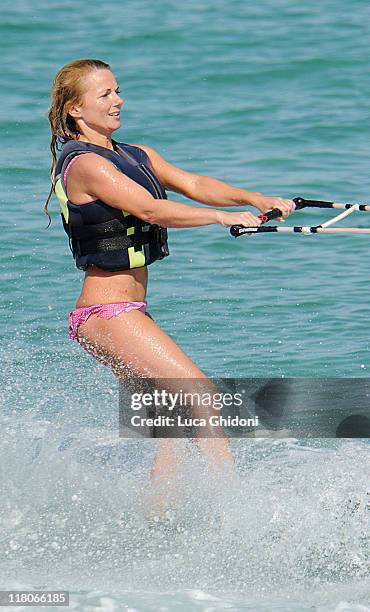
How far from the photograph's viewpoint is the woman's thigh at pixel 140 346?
4855 mm

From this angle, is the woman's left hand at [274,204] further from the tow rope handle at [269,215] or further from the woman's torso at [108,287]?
the woman's torso at [108,287]

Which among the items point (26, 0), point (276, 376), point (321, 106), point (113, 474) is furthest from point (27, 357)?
point (26, 0)

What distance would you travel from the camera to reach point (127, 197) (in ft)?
15.5

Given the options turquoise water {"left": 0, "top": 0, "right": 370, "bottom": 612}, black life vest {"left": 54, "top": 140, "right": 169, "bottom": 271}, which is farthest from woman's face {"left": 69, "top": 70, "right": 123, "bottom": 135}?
turquoise water {"left": 0, "top": 0, "right": 370, "bottom": 612}

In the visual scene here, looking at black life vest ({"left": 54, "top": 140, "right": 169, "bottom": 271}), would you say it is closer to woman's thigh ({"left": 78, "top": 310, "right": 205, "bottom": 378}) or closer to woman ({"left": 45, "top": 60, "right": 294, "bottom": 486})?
woman ({"left": 45, "top": 60, "right": 294, "bottom": 486})

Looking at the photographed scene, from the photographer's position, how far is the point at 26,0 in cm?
1731

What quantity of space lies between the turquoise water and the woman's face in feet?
5.03

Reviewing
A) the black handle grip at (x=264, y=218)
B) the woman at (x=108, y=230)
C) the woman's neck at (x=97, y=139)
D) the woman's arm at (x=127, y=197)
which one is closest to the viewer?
the black handle grip at (x=264, y=218)

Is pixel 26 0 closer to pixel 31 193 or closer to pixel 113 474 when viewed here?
pixel 31 193

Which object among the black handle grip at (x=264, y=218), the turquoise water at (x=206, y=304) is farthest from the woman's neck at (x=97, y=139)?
the turquoise water at (x=206, y=304)

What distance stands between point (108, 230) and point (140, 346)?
0.52 m

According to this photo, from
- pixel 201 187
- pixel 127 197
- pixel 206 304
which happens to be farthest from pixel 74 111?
pixel 206 304

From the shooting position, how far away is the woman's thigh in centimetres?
486

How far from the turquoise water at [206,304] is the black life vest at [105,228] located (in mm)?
938
